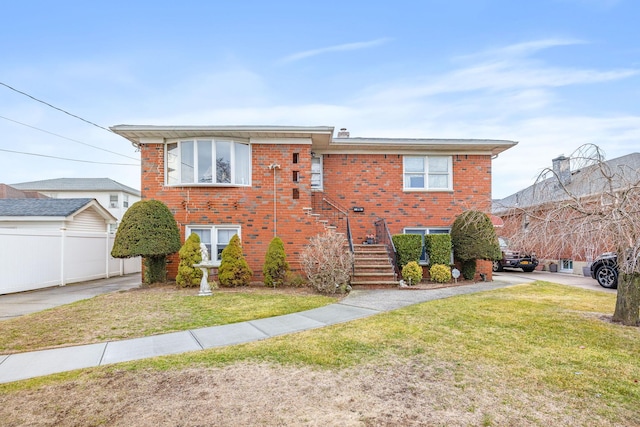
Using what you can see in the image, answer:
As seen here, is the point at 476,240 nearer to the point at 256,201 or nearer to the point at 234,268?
the point at 256,201

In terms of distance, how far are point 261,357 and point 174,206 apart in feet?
28.1

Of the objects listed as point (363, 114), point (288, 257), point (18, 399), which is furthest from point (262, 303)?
point (363, 114)

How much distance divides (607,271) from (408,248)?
6.53m

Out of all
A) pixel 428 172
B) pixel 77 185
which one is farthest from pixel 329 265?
pixel 77 185

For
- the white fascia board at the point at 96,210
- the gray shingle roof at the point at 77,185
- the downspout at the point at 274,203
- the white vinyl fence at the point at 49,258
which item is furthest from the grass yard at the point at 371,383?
the gray shingle roof at the point at 77,185

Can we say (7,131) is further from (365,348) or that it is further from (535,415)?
(535,415)

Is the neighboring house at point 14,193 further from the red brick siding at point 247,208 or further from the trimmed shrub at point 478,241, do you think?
the trimmed shrub at point 478,241

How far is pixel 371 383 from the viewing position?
3.76 meters

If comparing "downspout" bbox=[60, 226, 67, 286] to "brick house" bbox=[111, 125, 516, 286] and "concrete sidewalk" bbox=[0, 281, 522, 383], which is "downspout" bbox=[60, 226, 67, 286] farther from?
"concrete sidewalk" bbox=[0, 281, 522, 383]

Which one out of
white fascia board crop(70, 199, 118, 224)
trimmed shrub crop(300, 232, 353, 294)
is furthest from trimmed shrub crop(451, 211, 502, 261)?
white fascia board crop(70, 199, 118, 224)

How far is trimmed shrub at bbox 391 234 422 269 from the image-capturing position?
11.9 meters

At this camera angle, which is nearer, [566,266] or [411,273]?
[411,273]

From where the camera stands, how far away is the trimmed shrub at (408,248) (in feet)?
38.9

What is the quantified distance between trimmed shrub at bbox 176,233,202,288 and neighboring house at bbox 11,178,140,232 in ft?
75.6
